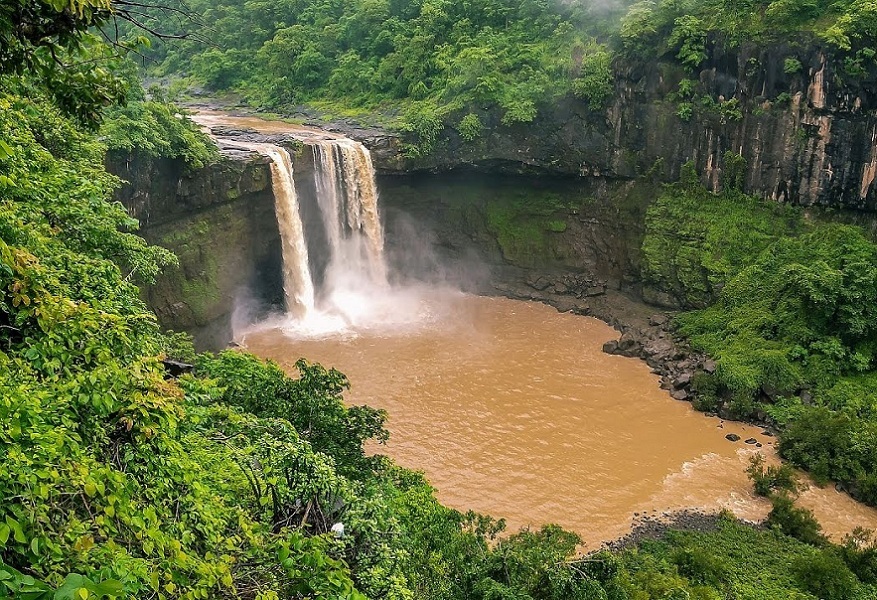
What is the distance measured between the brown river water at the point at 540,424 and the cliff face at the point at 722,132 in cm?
546

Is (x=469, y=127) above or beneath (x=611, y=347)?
above

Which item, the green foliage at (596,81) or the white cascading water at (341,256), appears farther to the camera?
the green foliage at (596,81)

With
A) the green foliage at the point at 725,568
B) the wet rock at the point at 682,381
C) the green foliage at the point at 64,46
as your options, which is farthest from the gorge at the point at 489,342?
the green foliage at the point at 64,46

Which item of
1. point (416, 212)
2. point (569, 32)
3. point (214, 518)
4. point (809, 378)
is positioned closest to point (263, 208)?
point (416, 212)

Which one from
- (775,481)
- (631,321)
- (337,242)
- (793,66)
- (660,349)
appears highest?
(793,66)

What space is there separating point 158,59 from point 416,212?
79.5 feet

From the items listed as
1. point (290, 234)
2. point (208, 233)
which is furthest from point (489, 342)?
point (208, 233)

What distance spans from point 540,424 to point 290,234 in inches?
400

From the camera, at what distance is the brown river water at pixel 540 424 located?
48.8 feet

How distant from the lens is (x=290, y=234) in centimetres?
2280

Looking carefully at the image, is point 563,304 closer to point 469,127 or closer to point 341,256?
point 469,127

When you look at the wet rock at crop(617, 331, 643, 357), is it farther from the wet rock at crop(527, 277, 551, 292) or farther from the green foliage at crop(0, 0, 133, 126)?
the green foliage at crop(0, 0, 133, 126)

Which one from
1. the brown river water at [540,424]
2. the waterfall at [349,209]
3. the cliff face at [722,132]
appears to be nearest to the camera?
the brown river water at [540,424]

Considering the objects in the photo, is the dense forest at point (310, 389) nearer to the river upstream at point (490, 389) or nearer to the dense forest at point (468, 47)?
the dense forest at point (468, 47)
